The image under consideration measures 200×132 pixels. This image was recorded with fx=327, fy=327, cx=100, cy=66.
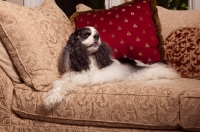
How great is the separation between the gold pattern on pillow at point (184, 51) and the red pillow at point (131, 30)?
0.09 metres

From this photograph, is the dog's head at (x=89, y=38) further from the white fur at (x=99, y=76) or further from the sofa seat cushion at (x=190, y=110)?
the sofa seat cushion at (x=190, y=110)

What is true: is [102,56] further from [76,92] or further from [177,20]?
[177,20]

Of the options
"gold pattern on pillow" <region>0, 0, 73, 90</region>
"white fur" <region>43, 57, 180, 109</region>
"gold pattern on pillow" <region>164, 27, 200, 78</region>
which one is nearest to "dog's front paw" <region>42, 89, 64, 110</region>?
"white fur" <region>43, 57, 180, 109</region>

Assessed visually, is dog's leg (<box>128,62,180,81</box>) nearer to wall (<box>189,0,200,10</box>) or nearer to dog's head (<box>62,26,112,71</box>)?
dog's head (<box>62,26,112,71</box>)

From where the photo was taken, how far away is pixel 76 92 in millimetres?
1731

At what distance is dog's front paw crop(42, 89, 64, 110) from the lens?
1.70 metres

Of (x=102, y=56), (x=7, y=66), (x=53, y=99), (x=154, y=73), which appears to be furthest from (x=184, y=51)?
(x=7, y=66)

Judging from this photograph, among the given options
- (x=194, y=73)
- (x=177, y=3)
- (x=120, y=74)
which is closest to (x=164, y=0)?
(x=177, y=3)

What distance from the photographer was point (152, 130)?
5.13 ft

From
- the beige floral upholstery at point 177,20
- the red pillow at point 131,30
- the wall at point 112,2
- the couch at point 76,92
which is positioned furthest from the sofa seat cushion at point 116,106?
the wall at point 112,2

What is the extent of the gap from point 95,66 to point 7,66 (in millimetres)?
523

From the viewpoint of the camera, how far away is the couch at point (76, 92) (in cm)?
153

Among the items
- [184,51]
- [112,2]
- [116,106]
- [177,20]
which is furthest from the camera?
[112,2]

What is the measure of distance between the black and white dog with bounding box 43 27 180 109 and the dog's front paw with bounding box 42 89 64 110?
3.7 inches
